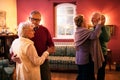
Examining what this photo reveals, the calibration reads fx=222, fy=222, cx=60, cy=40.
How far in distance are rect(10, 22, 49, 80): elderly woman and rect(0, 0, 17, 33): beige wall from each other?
16.5 feet

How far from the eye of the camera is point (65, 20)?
762 centimetres

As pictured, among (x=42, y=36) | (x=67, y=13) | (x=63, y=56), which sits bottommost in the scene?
(x=63, y=56)

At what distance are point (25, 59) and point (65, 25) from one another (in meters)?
5.31

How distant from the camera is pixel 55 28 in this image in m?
7.69

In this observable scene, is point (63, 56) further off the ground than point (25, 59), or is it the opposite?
point (25, 59)

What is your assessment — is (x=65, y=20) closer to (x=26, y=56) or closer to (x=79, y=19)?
(x=79, y=19)

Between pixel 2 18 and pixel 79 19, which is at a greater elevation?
pixel 2 18

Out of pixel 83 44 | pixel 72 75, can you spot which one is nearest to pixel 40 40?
pixel 83 44

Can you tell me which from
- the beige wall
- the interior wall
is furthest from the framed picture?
the interior wall

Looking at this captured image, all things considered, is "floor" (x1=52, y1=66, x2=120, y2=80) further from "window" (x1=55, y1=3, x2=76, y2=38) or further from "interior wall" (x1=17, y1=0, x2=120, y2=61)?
"window" (x1=55, y1=3, x2=76, y2=38)

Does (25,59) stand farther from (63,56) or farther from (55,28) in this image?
(55,28)

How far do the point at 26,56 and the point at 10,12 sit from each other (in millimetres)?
5373

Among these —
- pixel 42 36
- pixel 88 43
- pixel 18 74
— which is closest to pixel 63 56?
pixel 88 43

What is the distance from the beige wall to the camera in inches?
286
